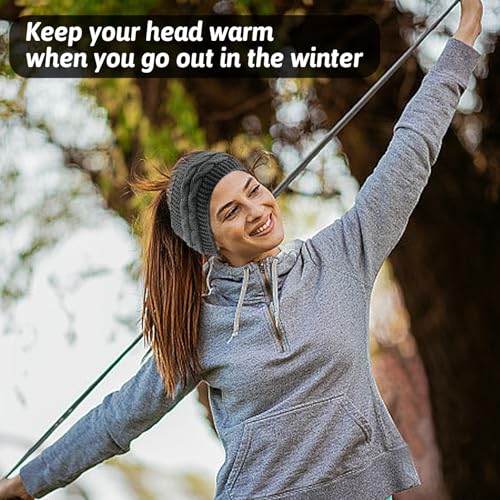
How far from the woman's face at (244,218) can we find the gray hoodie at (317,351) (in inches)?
1.2

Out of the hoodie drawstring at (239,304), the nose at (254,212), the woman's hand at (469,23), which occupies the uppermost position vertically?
the woman's hand at (469,23)

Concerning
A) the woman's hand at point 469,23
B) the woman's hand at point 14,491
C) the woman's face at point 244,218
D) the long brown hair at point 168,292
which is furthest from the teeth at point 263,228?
the woman's hand at point 14,491

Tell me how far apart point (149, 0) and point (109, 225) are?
0.93 m

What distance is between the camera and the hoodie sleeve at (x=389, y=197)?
1763 millimetres

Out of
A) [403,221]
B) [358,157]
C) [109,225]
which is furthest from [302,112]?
[403,221]

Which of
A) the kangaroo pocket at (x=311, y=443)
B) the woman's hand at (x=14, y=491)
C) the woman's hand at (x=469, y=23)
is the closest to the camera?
the kangaroo pocket at (x=311, y=443)

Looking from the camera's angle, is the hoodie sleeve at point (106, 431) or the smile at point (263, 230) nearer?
the smile at point (263, 230)

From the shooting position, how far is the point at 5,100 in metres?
3.65

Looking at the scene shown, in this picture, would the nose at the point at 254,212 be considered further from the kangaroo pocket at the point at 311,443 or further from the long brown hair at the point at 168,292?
the kangaroo pocket at the point at 311,443

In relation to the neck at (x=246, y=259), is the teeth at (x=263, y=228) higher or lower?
higher

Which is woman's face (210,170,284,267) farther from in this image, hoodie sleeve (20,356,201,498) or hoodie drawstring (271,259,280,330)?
hoodie sleeve (20,356,201,498)

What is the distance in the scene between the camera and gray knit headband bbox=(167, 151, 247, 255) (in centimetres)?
177

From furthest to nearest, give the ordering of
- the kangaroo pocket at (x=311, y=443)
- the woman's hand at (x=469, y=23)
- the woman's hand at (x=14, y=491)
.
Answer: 1. the woman's hand at (x=14, y=491)
2. the woman's hand at (x=469, y=23)
3. the kangaroo pocket at (x=311, y=443)

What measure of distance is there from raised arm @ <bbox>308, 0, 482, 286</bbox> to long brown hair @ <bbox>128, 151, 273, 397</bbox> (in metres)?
0.18
